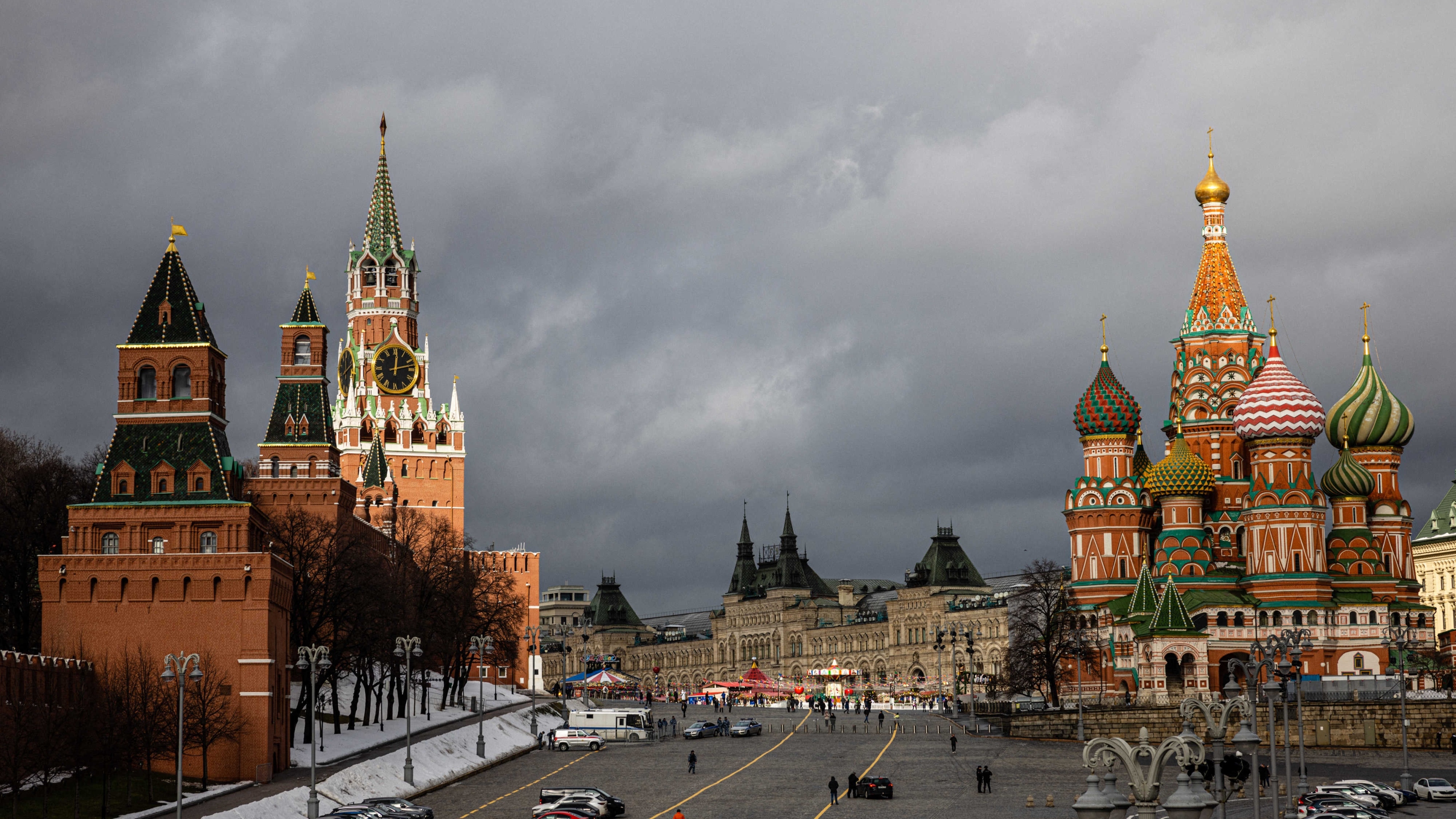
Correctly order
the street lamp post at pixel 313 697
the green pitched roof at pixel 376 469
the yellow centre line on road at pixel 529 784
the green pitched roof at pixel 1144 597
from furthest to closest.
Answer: the green pitched roof at pixel 376 469
the green pitched roof at pixel 1144 597
the yellow centre line on road at pixel 529 784
the street lamp post at pixel 313 697

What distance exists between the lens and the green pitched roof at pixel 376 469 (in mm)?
135500

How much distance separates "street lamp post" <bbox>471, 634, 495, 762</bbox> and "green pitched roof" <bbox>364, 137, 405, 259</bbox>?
160 ft

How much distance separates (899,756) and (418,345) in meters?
91.1

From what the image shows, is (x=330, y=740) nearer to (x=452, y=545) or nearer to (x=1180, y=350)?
(x=452, y=545)

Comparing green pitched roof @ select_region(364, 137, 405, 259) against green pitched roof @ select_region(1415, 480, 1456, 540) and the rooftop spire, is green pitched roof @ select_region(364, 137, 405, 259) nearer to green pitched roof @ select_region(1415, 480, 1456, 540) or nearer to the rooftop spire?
the rooftop spire

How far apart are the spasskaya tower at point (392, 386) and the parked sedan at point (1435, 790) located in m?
99.3

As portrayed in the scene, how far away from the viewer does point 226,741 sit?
209 feet

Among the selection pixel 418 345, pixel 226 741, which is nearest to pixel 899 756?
pixel 226 741

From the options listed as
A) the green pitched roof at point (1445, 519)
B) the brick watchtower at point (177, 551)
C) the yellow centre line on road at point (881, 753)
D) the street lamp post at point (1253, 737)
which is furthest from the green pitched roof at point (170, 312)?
the green pitched roof at point (1445, 519)

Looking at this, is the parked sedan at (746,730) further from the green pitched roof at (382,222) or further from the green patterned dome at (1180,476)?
the green pitched roof at (382,222)

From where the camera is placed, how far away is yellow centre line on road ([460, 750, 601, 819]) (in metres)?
58.0

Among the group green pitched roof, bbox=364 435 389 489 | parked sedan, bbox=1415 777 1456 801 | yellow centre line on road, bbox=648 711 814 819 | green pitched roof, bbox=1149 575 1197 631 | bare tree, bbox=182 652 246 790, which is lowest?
parked sedan, bbox=1415 777 1456 801

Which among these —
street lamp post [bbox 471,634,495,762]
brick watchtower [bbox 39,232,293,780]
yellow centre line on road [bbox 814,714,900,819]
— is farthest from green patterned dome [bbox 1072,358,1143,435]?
brick watchtower [bbox 39,232,293,780]

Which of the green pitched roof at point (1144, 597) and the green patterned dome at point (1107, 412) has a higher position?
the green patterned dome at point (1107, 412)
